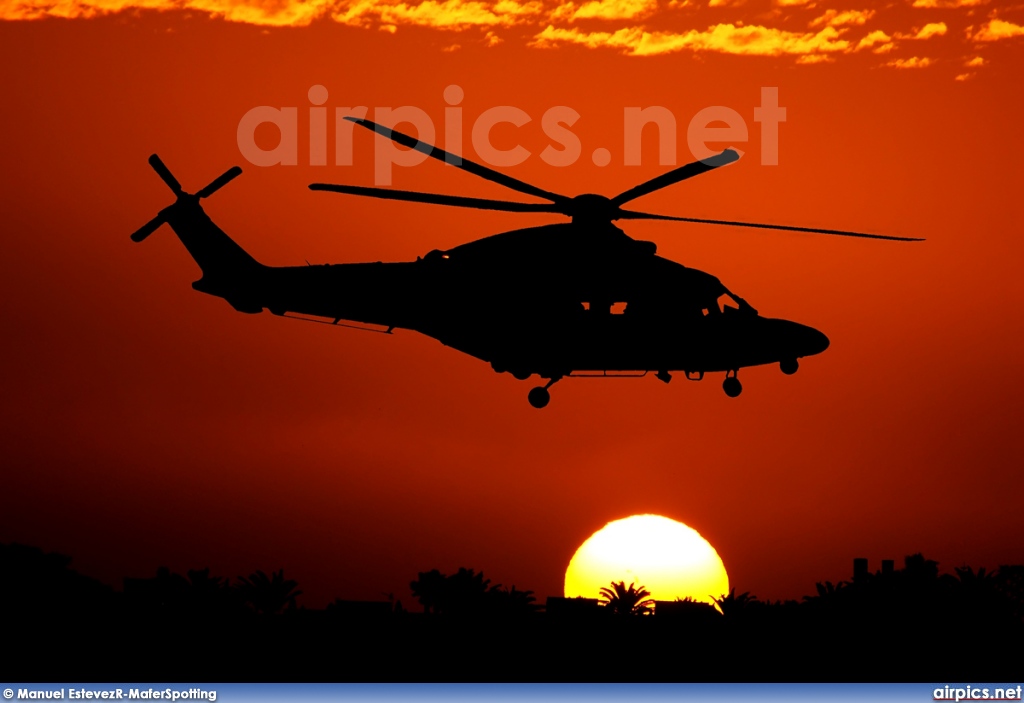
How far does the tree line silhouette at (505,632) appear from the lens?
251ft

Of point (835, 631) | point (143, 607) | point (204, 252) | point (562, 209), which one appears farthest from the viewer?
point (835, 631)

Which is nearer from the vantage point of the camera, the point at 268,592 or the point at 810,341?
the point at 810,341

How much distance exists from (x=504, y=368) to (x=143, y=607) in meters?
49.2

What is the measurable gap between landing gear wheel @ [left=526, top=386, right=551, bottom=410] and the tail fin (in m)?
8.13

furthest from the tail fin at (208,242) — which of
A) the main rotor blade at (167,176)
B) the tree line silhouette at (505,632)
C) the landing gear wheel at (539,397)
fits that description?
the tree line silhouette at (505,632)

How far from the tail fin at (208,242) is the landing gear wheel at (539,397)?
813 centimetres

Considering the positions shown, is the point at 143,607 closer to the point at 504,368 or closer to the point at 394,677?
the point at 394,677

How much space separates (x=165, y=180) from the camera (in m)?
41.2

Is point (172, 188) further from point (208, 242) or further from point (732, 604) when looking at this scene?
point (732, 604)

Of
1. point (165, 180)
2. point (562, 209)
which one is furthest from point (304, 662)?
point (562, 209)

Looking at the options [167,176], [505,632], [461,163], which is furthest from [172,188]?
[505,632]

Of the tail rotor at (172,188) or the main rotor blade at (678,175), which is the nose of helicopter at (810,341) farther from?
the tail rotor at (172,188)

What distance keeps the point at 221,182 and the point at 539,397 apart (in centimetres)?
1239

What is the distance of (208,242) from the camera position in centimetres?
3944
